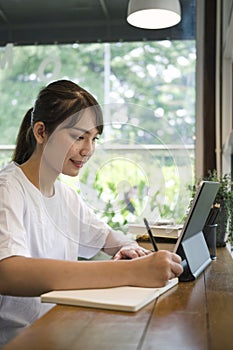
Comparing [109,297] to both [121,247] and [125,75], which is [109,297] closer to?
[121,247]

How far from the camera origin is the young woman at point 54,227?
1093 mm

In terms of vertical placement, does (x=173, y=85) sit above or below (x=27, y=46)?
below

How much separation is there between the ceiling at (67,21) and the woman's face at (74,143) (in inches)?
72.9

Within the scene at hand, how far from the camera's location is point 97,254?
175 cm

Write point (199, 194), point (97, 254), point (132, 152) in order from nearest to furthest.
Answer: point (199, 194) < point (132, 152) < point (97, 254)

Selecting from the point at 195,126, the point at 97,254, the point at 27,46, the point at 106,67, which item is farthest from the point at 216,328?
the point at 27,46

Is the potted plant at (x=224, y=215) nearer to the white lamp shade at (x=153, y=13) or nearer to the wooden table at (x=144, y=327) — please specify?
the wooden table at (x=144, y=327)

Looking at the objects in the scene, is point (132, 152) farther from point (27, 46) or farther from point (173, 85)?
point (27, 46)

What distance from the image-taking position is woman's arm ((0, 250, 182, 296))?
1079 mm

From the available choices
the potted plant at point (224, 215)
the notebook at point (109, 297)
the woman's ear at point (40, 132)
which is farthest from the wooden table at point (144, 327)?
the potted plant at point (224, 215)

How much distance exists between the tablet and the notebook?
19 cm

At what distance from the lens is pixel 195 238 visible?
142cm

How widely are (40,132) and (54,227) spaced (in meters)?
0.26

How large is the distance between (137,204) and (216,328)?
0.48 metres
